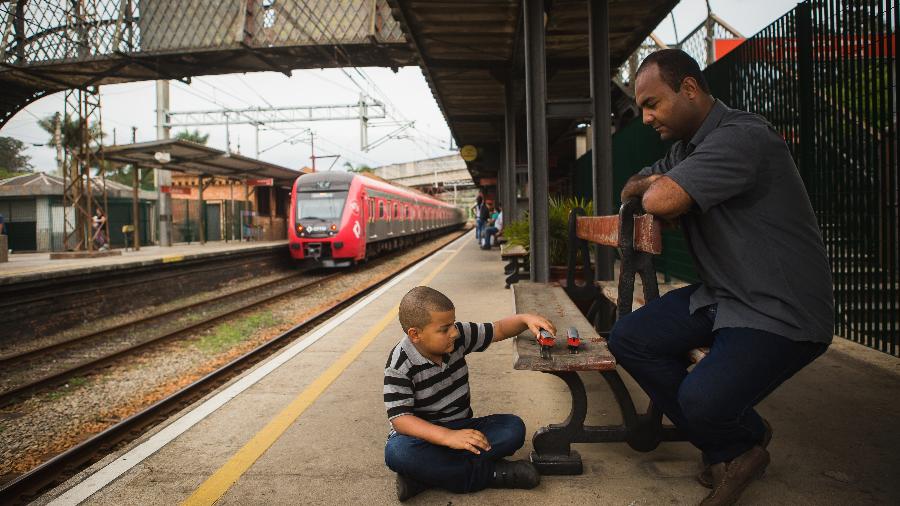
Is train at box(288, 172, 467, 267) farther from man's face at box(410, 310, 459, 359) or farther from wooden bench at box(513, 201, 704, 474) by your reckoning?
man's face at box(410, 310, 459, 359)

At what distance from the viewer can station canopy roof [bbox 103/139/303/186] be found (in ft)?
57.1

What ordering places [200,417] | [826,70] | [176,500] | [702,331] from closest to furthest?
[702,331]
[176,500]
[200,417]
[826,70]

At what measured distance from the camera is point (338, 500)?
2.51 meters

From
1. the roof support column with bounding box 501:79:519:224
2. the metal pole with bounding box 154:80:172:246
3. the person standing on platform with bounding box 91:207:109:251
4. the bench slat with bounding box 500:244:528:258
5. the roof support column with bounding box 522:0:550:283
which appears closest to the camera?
the roof support column with bounding box 522:0:550:283

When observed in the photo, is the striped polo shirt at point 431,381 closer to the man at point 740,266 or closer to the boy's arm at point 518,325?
the boy's arm at point 518,325

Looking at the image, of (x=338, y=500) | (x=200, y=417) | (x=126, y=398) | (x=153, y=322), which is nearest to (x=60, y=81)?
(x=153, y=322)

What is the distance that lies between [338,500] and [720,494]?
57.3 inches

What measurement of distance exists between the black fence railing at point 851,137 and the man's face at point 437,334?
9.67ft

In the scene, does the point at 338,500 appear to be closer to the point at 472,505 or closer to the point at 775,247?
the point at 472,505

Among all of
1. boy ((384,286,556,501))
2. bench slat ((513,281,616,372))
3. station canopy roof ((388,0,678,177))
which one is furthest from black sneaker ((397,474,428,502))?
station canopy roof ((388,0,678,177))

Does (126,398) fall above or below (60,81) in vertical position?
below

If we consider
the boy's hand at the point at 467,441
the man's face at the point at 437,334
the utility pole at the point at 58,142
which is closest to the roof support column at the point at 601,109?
the man's face at the point at 437,334

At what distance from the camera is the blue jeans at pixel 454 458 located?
244 cm

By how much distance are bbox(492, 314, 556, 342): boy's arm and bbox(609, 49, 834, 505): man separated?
0.63 metres
